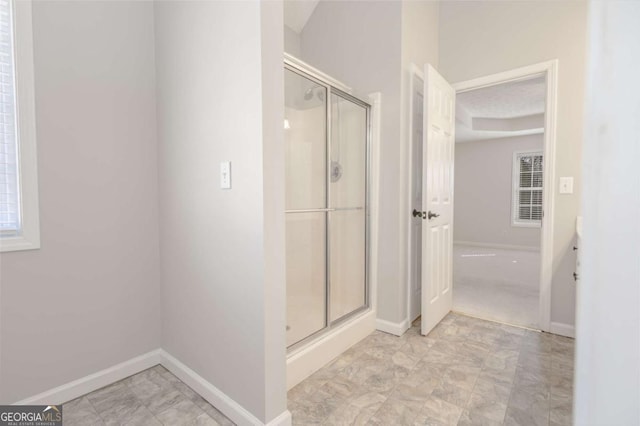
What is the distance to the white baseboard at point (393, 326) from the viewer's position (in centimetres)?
245

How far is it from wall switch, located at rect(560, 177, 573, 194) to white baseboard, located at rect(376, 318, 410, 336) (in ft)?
5.19

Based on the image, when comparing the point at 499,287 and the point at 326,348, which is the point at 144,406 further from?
the point at 499,287

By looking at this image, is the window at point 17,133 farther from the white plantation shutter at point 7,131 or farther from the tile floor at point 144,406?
the tile floor at point 144,406

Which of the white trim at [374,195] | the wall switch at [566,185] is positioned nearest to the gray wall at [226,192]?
the white trim at [374,195]

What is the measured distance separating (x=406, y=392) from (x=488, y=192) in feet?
21.3

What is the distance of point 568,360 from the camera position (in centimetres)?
206

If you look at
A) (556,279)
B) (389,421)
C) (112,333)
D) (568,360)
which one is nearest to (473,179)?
(556,279)

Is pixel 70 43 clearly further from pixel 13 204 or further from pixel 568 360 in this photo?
pixel 568 360

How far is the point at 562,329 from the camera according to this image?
7.95 feet

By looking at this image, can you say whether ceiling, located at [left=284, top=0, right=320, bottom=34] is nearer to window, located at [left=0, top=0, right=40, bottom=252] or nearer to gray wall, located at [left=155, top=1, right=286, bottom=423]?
gray wall, located at [left=155, top=1, right=286, bottom=423]

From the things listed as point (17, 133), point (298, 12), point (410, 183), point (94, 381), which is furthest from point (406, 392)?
point (298, 12)

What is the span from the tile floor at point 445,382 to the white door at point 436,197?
0.30 m

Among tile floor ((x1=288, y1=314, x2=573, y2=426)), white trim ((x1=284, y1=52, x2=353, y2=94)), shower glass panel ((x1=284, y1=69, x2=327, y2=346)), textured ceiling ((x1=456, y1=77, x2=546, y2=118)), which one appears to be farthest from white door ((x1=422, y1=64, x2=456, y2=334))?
textured ceiling ((x1=456, y1=77, x2=546, y2=118))

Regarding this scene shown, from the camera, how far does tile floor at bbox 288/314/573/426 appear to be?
155 cm
